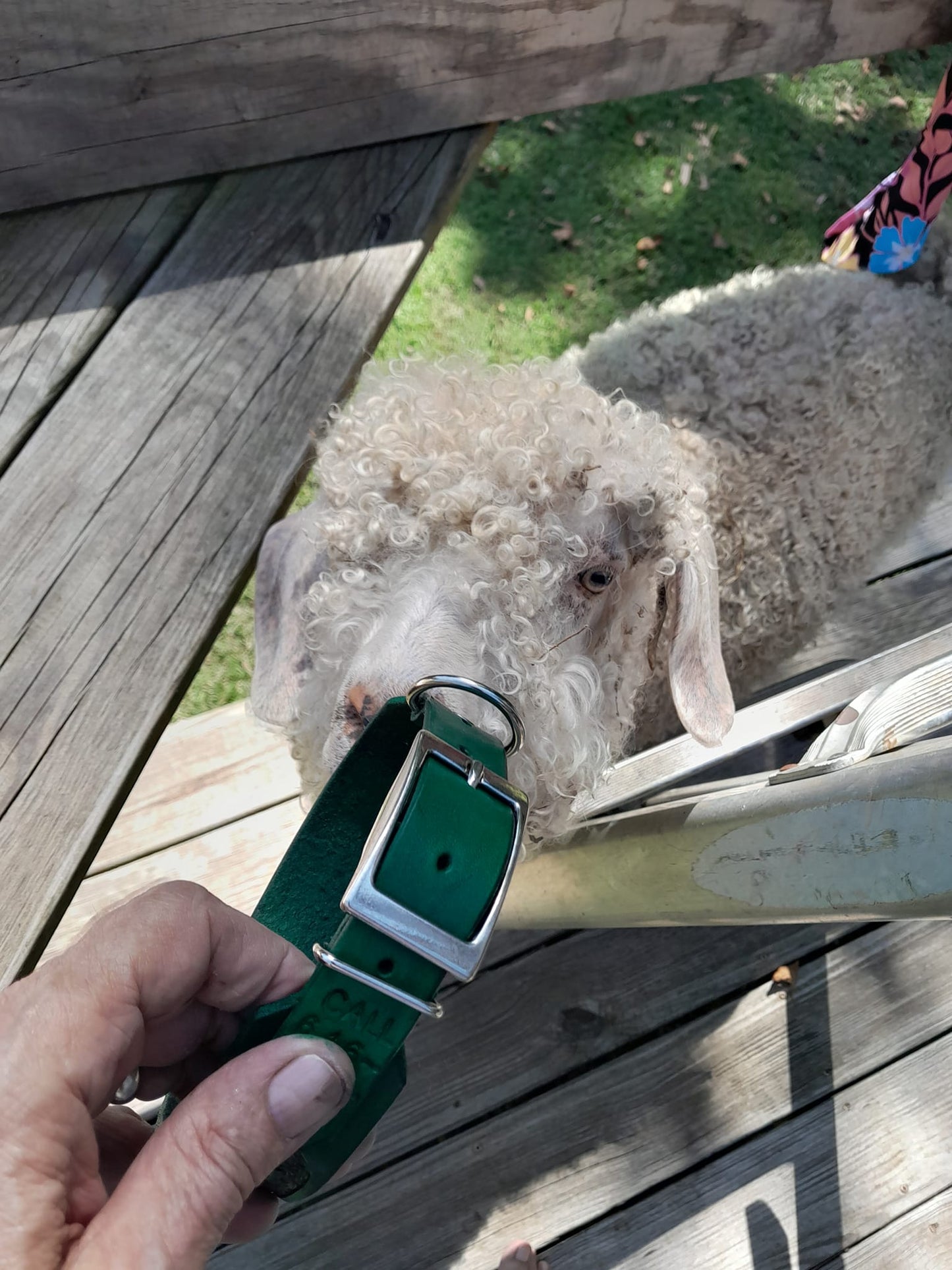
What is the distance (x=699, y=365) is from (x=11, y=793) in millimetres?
1885

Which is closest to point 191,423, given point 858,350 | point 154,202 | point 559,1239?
point 154,202

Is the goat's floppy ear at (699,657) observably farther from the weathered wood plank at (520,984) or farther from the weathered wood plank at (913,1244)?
the weathered wood plank at (913,1244)

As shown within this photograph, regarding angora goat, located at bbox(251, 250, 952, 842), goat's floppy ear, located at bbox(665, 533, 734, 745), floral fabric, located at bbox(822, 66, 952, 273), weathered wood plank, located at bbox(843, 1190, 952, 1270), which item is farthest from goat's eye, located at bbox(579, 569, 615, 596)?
weathered wood plank, located at bbox(843, 1190, 952, 1270)

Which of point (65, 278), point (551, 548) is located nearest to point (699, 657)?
point (551, 548)

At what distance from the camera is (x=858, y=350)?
2168 mm

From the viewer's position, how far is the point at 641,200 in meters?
3.73

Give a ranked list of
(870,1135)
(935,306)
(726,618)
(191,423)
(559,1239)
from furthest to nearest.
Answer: (935,306) → (726,618) → (870,1135) → (559,1239) → (191,423)

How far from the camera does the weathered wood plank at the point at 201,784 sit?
213cm

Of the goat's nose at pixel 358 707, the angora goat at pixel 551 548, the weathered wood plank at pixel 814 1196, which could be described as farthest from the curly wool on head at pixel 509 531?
the weathered wood plank at pixel 814 1196

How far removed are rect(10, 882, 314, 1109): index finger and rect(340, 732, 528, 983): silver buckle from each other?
8.2 inches

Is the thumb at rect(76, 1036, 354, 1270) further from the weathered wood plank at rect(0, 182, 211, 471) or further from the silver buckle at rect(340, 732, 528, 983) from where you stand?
the weathered wood plank at rect(0, 182, 211, 471)

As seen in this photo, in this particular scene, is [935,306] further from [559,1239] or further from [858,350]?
[559,1239]

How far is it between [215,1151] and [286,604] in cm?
111

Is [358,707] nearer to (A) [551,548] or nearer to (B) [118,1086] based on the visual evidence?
(A) [551,548]
